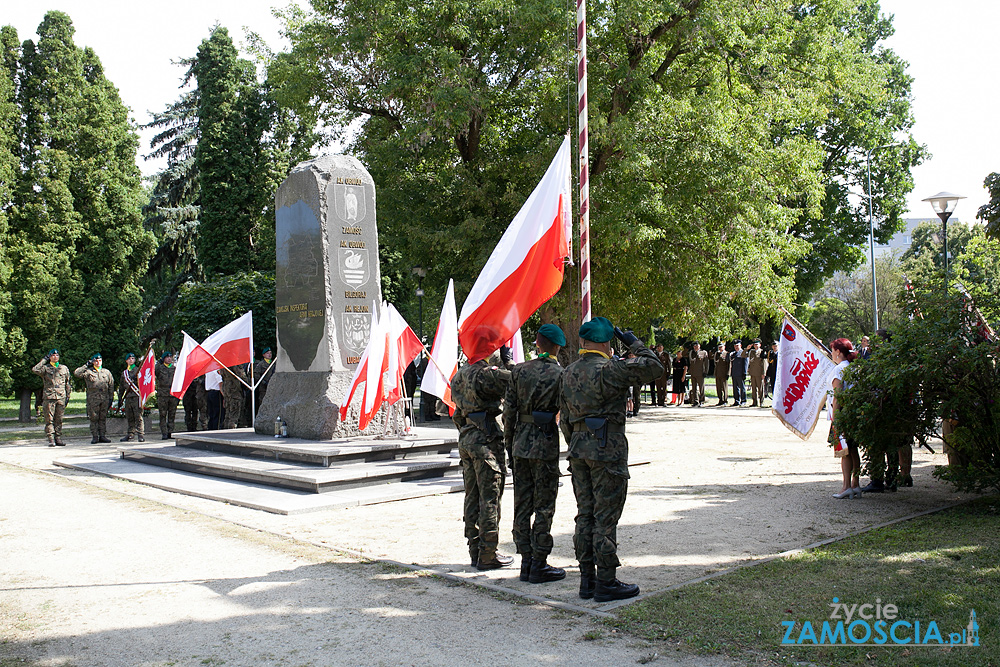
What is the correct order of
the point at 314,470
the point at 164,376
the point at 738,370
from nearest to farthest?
the point at 314,470 < the point at 164,376 < the point at 738,370

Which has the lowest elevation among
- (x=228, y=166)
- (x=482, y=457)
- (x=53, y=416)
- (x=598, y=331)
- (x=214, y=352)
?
(x=53, y=416)

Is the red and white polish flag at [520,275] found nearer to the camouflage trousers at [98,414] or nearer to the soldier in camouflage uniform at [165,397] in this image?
the soldier in camouflage uniform at [165,397]

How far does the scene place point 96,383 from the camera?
18.4 metres

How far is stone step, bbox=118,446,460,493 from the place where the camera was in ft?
35.3

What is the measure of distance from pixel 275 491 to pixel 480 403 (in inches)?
205

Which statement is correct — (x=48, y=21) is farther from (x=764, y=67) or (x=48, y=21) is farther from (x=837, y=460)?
(x=837, y=460)

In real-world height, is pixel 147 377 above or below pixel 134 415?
above

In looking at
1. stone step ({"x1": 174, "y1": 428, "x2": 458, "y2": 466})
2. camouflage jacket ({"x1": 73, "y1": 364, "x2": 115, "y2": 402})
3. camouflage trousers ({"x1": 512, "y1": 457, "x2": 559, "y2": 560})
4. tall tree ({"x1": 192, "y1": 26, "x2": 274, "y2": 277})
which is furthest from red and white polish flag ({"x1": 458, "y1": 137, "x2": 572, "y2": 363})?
tall tree ({"x1": 192, "y1": 26, "x2": 274, "y2": 277})

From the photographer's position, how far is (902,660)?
14.5 feet

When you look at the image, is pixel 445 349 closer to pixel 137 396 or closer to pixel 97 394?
pixel 137 396

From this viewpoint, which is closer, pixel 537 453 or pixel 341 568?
pixel 537 453

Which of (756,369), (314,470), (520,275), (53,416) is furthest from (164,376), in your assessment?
(756,369)

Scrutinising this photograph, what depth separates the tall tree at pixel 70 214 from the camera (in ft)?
84.6

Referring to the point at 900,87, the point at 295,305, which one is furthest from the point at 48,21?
the point at 900,87
